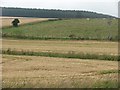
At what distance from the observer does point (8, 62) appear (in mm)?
24188

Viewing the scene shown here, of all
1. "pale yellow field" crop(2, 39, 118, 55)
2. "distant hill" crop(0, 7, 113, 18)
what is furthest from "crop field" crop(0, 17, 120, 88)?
"distant hill" crop(0, 7, 113, 18)

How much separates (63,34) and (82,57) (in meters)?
26.4

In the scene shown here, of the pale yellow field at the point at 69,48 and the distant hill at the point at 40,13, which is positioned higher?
the distant hill at the point at 40,13

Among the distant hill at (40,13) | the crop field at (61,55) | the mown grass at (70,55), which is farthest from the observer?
the distant hill at (40,13)

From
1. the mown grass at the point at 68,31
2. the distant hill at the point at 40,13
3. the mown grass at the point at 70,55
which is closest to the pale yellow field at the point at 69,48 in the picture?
the mown grass at the point at 70,55

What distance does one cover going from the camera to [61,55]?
2891 cm

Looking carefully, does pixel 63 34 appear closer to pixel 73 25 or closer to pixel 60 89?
pixel 73 25

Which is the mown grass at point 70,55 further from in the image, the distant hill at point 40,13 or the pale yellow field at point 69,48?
the distant hill at point 40,13

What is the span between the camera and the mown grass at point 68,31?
169ft

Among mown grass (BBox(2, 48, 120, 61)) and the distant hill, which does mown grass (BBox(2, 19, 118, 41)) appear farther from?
mown grass (BBox(2, 48, 120, 61))

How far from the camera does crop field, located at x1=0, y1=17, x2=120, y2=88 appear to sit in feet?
47.7

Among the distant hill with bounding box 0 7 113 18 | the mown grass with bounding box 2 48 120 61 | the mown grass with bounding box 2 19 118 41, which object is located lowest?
the mown grass with bounding box 2 19 118 41

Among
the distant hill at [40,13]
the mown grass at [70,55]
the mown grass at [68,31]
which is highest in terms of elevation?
the distant hill at [40,13]

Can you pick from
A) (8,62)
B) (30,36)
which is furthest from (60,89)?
(30,36)
